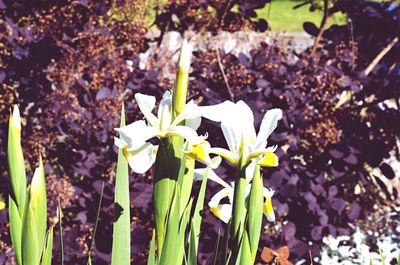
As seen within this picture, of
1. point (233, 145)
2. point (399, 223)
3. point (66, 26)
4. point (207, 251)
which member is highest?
point (233, 145)

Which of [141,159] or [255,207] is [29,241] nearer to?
[141,159]

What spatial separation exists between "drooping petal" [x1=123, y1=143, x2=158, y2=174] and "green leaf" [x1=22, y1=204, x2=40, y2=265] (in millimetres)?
176

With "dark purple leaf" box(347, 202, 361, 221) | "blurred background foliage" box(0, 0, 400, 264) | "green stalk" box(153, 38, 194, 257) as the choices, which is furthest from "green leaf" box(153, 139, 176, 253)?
"dark purple leaf" box(347, 202, 361, 221)

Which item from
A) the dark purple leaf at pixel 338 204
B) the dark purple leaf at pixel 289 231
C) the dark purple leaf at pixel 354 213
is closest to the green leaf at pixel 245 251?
the dark purple leaf at pixel 289 231

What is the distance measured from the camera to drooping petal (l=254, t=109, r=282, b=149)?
4.02 feet

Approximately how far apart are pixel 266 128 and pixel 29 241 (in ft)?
1.38

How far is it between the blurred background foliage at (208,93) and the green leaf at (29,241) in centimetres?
122

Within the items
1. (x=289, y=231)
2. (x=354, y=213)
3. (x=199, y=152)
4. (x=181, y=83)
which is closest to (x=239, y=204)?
(x=199, y=152)

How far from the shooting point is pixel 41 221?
1.15 meters

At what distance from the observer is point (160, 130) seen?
46.8 inches

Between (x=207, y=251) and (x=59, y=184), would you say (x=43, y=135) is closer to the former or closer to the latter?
(x=59, y=184)

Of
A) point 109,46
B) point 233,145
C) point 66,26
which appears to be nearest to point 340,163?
point 109,46

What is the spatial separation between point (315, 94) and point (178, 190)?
165cm


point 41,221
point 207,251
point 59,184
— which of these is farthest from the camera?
point 59,184
